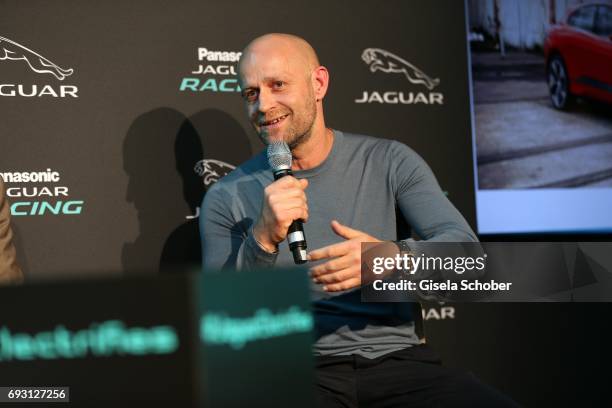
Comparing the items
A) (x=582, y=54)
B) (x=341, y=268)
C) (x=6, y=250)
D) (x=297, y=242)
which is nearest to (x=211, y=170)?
(x=6, y=250)

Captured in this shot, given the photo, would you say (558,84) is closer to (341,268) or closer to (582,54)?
(582,54)

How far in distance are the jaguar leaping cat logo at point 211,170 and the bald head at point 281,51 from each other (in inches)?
31.1

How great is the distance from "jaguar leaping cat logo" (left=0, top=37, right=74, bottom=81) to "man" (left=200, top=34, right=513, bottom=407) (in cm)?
101

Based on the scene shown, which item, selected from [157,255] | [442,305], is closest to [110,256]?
[157,255]

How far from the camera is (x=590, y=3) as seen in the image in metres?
3.78

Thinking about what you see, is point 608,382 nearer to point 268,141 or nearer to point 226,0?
point 268,141

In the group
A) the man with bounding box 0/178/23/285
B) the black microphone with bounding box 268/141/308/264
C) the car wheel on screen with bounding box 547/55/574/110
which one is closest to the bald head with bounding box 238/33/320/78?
the black microphone with bounding box 268/141/308/264

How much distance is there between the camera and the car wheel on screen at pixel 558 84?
3805mm

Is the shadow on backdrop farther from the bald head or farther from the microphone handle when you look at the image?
the microphone handle

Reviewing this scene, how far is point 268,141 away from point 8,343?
1638 millimetres

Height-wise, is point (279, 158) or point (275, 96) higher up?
point (275, 96)

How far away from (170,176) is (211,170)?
19cm

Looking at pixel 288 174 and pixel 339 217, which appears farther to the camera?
pixel 339 217

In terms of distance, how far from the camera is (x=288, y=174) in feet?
7.06
